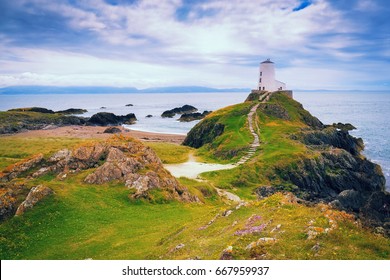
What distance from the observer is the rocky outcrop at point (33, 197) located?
1142 inches

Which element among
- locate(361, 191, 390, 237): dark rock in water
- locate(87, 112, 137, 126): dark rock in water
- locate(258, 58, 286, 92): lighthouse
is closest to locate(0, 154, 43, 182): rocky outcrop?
locate(361, 191, 390, 237): dark rock in water

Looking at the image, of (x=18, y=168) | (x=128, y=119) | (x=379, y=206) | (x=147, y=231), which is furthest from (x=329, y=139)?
(x=128, y=119)

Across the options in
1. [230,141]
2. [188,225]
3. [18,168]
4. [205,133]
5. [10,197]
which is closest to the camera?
[188,225]

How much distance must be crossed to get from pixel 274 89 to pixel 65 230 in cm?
10842

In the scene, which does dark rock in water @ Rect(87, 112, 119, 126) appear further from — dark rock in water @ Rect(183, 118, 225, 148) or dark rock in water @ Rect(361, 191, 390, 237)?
dark rock in water @ Rect(361, 191, 390, 237)

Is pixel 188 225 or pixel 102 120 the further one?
pixel 102 120

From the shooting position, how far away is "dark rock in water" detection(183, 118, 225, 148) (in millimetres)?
89438

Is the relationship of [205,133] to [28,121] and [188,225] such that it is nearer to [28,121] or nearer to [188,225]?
[188,225]

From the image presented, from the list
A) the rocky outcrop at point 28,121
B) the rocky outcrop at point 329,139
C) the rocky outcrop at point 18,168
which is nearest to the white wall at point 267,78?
the rocky outcrop at point 329,139

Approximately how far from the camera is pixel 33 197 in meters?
30.0

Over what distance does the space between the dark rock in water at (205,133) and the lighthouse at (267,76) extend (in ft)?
115

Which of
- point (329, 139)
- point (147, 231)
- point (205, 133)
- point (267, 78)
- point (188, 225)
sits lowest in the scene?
point (147, 231)

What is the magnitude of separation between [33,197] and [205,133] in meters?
66.7

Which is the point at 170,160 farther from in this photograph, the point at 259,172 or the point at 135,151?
the point at 135,151
